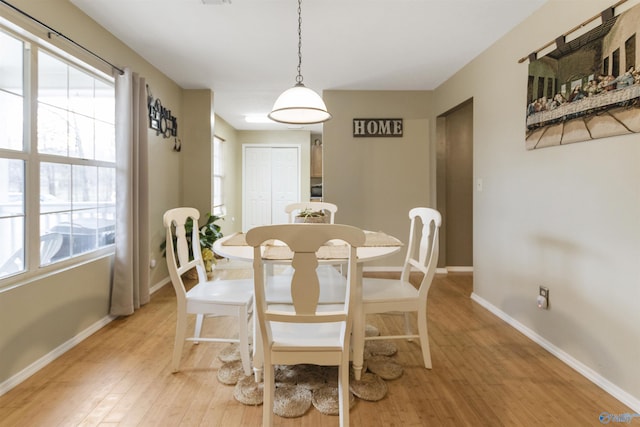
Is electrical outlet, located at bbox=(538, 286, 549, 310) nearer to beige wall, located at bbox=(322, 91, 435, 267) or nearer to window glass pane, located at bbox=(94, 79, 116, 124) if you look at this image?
beige wall, located at bbox=(322, 91, 435, 267)

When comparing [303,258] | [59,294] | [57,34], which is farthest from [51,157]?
[303,258]

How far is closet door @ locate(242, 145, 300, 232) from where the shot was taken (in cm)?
717

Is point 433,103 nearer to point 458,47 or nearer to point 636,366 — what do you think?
point 458,47

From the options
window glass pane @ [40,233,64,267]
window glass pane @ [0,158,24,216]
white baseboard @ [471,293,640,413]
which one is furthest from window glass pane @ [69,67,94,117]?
white baseboard @ [471,293,640,413]

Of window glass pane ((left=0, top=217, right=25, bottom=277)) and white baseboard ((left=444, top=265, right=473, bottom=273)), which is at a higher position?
window glass pane ((left=0, top=217, right=25, bottom=277))

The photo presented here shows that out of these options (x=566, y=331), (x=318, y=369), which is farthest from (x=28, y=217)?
(x=566, y=331)

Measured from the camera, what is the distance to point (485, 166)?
3178 millimetres

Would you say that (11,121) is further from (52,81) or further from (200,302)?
(200,302)

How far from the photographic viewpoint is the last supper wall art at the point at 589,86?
171 centimetres

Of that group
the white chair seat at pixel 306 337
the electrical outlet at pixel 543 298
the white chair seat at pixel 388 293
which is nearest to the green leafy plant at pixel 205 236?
the white chair seat at pixel 388 293

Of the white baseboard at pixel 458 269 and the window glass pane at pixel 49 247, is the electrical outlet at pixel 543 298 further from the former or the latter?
the window glass pane at pixel 49 247

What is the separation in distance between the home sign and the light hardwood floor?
106 inches

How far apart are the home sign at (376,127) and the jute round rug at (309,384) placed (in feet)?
9.60

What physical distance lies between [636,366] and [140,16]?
378cm
